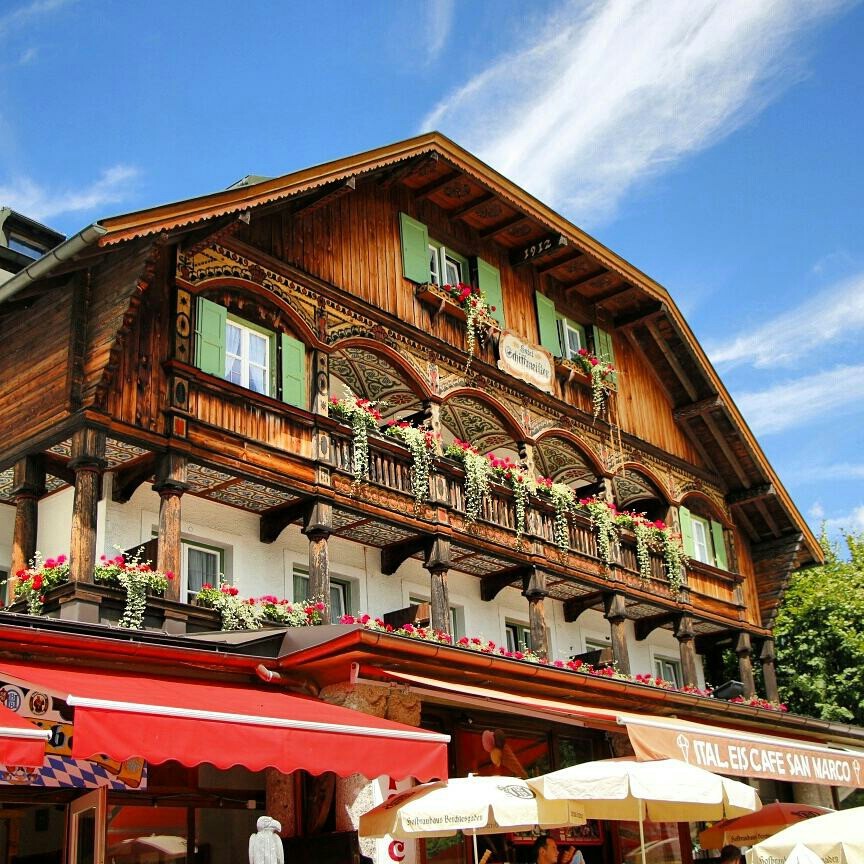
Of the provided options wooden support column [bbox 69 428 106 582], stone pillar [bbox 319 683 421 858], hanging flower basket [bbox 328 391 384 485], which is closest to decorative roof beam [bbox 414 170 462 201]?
hanging flower basket [bbox 328 391 384 485]

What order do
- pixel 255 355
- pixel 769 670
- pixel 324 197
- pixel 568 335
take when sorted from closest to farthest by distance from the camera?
pixel 255 355
pixel 324 197
pixel 568 335
pixel 769 670

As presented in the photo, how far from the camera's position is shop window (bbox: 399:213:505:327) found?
19.0 m

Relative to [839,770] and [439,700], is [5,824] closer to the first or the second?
[439,700]

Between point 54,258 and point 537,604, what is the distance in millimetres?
9578

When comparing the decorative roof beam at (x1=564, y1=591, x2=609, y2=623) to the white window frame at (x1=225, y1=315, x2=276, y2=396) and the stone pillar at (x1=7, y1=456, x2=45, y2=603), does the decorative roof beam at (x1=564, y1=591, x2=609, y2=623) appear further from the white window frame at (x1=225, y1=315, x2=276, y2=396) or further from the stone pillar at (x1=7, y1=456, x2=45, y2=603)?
the stone pillar at (x1=7, y1=456, x2=45, y2=603)

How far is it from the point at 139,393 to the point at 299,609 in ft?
11.0

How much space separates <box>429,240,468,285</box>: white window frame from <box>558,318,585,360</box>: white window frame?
2.91m

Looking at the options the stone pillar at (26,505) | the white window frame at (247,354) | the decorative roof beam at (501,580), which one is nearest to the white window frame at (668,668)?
the decorative roof beam at (501,580)

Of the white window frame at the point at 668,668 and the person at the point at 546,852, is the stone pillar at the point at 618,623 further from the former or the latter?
the person at the point at 546,852

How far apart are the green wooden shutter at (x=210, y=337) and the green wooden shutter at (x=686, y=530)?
11643mm

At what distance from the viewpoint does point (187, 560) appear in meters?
15.2

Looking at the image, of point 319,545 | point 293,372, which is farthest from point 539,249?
point 319,545

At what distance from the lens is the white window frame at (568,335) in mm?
22609

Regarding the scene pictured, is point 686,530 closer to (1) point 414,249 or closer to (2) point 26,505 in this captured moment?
(1) point 414,249
